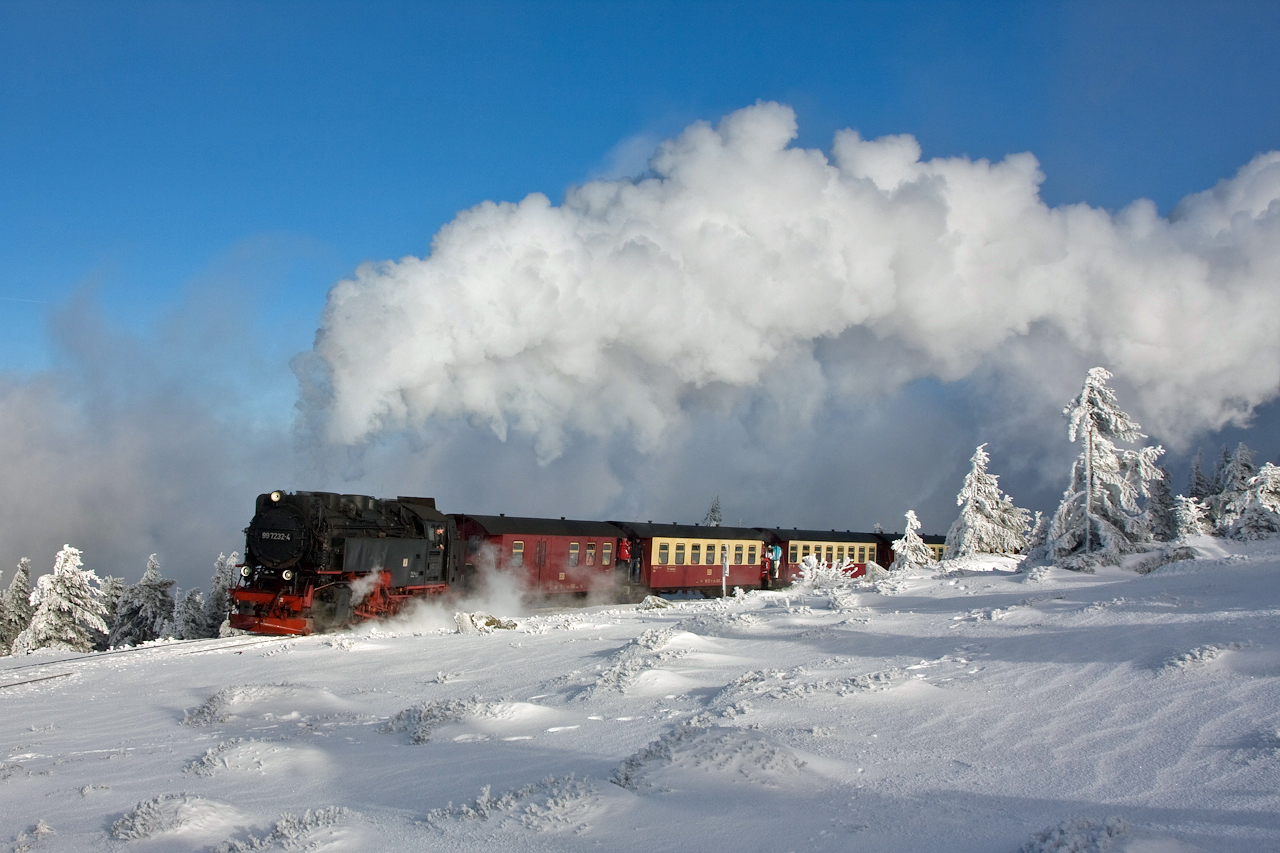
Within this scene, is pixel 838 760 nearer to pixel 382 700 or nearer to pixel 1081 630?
pixel 1081 630

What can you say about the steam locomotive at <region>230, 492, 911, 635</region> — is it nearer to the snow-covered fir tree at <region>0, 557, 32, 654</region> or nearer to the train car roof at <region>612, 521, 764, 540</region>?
the train car roof at <region>612, 521, 764, 540</region>

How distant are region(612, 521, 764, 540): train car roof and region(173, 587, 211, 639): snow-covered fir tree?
19.3 m

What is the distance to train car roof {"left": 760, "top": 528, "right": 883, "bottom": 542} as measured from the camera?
40.3 meters

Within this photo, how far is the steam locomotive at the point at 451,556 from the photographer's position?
20297 mm

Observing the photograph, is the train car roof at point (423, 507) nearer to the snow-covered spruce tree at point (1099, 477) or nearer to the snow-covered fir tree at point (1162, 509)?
the snow-covered spruce tree at point (1099, 477)

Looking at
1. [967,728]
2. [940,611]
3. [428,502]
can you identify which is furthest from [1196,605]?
[428,502]

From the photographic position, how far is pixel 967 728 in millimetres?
7176

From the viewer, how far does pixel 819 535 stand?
4234cm

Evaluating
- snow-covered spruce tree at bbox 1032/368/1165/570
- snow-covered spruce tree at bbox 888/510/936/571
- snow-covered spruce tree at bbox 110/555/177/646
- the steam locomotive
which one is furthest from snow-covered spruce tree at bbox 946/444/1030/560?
snow-covered spruce tree at bbox 110/555/177/646

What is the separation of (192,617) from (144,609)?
13.4 feet

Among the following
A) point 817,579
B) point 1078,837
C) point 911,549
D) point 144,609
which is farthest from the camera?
point 911,549

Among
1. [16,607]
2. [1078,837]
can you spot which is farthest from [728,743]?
[16,607]

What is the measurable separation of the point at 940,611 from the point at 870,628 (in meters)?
2.15

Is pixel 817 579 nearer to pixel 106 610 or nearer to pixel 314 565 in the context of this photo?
pixel 314 565
